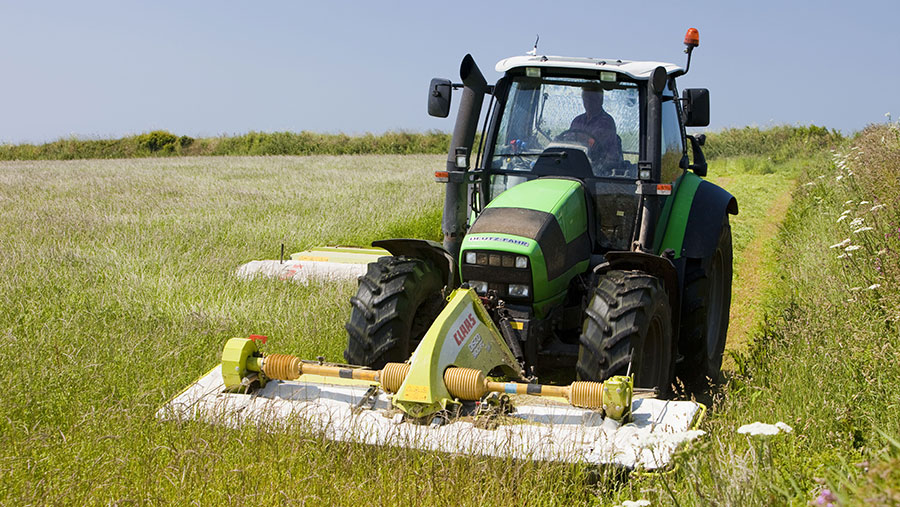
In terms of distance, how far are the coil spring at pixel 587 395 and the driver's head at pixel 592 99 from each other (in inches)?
86.2

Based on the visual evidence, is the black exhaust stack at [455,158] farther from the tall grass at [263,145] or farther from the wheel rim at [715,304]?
the tall grass at [263,145]

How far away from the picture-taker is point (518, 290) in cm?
473

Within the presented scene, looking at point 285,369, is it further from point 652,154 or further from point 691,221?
point 691,221

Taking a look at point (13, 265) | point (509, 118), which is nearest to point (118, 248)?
point (13, 265)

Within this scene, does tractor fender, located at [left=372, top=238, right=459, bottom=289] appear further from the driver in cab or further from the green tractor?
the driver in cab

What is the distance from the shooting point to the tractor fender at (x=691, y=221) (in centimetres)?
559

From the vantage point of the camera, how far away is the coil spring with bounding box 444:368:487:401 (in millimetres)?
3939

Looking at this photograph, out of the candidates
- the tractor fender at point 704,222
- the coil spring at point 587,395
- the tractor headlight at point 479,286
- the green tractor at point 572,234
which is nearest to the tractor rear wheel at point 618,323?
the green tractor at point 572,234

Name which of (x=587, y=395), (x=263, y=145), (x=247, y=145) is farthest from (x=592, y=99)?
(x=247, y=145)

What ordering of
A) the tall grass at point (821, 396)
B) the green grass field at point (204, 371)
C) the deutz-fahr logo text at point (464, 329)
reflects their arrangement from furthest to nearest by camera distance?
1. the deutz-fahr logo text at point (464, 329)
2. the green grass field at point (204, 371)
3. the tall grass at point (821, 396)

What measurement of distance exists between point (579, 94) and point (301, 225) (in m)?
6.26

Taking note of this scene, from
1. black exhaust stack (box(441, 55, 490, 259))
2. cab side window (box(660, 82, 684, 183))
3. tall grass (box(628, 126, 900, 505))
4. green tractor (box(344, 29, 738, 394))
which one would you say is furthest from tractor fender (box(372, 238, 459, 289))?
tall grass (box(628, 126, 900, 505))

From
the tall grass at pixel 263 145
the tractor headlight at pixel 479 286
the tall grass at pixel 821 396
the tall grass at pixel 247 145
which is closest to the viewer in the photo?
the tall grass at pixel 821 396

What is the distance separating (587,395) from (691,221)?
7.68ft
